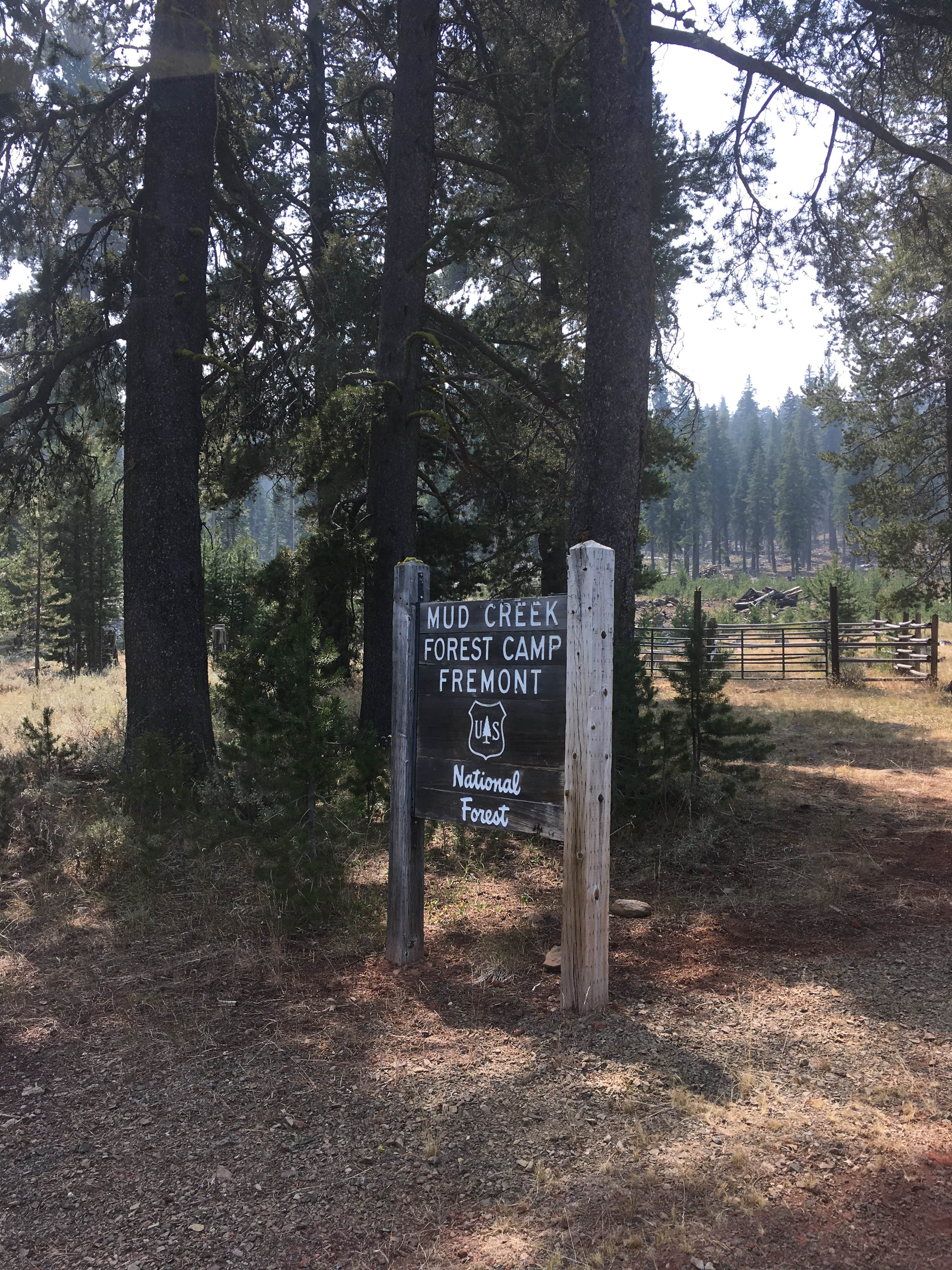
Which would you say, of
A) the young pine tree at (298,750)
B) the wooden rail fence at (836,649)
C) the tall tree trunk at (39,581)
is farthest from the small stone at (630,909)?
the tall tree trunk at (39,581)

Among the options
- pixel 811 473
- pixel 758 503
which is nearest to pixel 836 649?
pixel 758 503

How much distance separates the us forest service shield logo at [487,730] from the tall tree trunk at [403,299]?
560cm

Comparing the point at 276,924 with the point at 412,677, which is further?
the point at 276,924

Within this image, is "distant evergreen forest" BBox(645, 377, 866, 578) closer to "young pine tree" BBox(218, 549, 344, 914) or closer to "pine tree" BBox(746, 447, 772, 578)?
"pine tree" BBox(746, 447, 772, 578)

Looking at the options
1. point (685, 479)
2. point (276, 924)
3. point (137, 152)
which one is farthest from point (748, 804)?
point (685, 479)

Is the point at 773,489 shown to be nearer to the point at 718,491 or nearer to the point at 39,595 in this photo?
the point at 718,491

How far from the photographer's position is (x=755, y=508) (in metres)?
99.2

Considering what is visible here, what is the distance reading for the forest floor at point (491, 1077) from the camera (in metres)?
2.68

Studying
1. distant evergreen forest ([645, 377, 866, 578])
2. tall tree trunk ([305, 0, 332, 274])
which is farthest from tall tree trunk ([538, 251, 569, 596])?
distant evergreen forest ([645, 377, 866, 578])

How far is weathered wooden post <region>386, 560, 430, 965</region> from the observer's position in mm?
4758

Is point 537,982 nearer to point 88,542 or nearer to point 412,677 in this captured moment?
point 412,677

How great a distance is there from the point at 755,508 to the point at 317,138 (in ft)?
294

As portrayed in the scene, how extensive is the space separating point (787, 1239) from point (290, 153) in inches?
667

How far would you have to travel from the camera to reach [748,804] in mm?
7676
